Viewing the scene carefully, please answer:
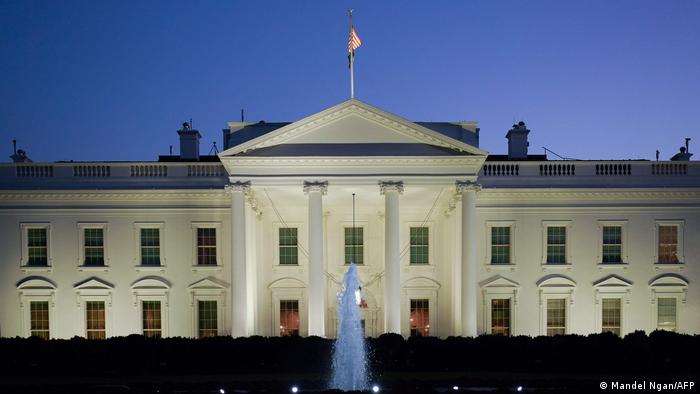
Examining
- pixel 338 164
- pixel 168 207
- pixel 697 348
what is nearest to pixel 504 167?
pixel 338 164

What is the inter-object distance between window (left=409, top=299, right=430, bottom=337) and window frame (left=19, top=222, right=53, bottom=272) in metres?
18.7

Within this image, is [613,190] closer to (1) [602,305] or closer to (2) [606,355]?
(1) [602,305]

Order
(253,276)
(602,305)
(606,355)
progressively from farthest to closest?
(602,305) < (253,276) < (606,355)

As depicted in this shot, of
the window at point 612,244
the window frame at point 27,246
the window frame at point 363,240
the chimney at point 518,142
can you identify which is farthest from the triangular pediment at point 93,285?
the window at point 612,244

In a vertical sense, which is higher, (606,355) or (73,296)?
(73,296)

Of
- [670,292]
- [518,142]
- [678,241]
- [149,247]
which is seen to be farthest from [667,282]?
[149,247]

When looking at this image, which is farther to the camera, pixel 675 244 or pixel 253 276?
pixel 675 244

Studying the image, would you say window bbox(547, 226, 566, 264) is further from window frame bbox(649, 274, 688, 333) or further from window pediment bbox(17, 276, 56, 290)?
window pediment bbox(17, 276, 56, 290)

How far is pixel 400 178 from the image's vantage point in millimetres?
19859

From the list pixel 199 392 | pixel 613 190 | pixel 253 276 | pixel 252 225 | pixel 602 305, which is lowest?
pixel 199 392

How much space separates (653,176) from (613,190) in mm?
2365

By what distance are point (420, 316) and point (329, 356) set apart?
26.9ft

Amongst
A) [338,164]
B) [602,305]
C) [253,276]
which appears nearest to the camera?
[338,164]

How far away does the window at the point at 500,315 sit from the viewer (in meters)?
23.5
